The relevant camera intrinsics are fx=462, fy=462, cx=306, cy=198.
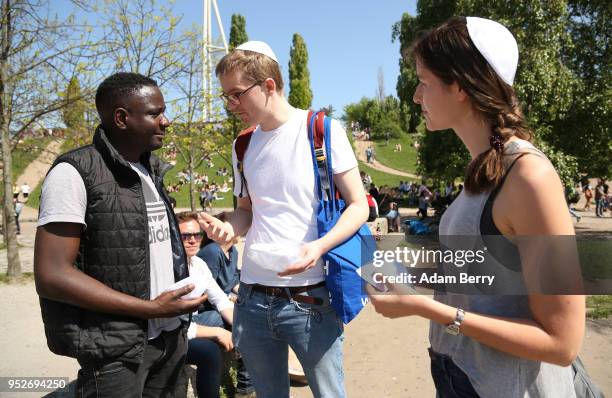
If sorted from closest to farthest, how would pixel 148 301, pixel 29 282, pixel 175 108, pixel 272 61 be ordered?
pixel 148 301 < pixel 272 61 < pixel 29 282 < pixel 175 108

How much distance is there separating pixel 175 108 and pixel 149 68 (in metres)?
2.57

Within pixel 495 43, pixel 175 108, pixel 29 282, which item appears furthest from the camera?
pixel 175 108

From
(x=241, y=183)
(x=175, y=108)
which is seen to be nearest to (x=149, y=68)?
(x=175, y=108)

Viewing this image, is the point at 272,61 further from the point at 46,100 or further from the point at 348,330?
the point at 46,100

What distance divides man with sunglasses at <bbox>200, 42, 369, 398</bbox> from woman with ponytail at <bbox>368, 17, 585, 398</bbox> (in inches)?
23.2

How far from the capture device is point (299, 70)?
6138 cm

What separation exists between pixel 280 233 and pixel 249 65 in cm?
75

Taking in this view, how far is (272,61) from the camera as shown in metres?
2.10

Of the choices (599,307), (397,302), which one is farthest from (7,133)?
(599,307)

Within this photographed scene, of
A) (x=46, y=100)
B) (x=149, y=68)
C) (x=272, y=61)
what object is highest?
(x=149, y=68)

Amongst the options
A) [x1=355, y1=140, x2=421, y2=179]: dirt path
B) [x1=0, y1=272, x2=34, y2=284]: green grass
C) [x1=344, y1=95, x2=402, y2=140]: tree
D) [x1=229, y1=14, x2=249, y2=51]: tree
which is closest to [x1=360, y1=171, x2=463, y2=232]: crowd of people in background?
[x1=0, y1=272, x2=34, y2=284]: green grass

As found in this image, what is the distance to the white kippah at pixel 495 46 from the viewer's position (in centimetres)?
131

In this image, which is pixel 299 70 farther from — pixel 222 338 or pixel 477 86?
pixel 477 86

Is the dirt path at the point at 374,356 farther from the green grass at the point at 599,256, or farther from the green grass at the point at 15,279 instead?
the green grass at the point at 15,279
